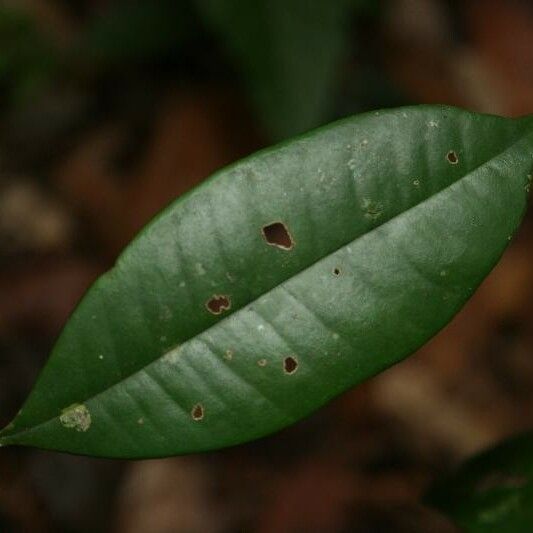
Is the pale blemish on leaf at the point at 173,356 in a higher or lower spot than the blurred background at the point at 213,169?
lower

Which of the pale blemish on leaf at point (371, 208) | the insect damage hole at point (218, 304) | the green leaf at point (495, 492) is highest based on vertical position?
the pale blemish on leaf at point (371, 208)

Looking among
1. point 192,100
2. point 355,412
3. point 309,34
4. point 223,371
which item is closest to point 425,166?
point 223,371

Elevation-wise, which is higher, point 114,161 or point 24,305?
point 114,161

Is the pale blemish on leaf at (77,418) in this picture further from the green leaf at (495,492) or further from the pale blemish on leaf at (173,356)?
the green leaf at (495,492)

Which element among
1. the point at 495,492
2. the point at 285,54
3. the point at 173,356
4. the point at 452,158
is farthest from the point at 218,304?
the point at 285,54

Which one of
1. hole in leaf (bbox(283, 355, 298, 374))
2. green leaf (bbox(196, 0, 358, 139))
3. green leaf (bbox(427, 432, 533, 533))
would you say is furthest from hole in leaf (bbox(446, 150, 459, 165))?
green leaf (bbox(196, 0, 358, 139))

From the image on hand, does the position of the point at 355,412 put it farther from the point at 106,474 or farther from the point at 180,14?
the point at 180,14

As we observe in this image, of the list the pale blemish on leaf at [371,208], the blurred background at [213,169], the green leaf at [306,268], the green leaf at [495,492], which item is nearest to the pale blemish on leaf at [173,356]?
the green leaf at [306,268]

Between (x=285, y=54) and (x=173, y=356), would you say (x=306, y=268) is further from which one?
(x=285, y=54)
